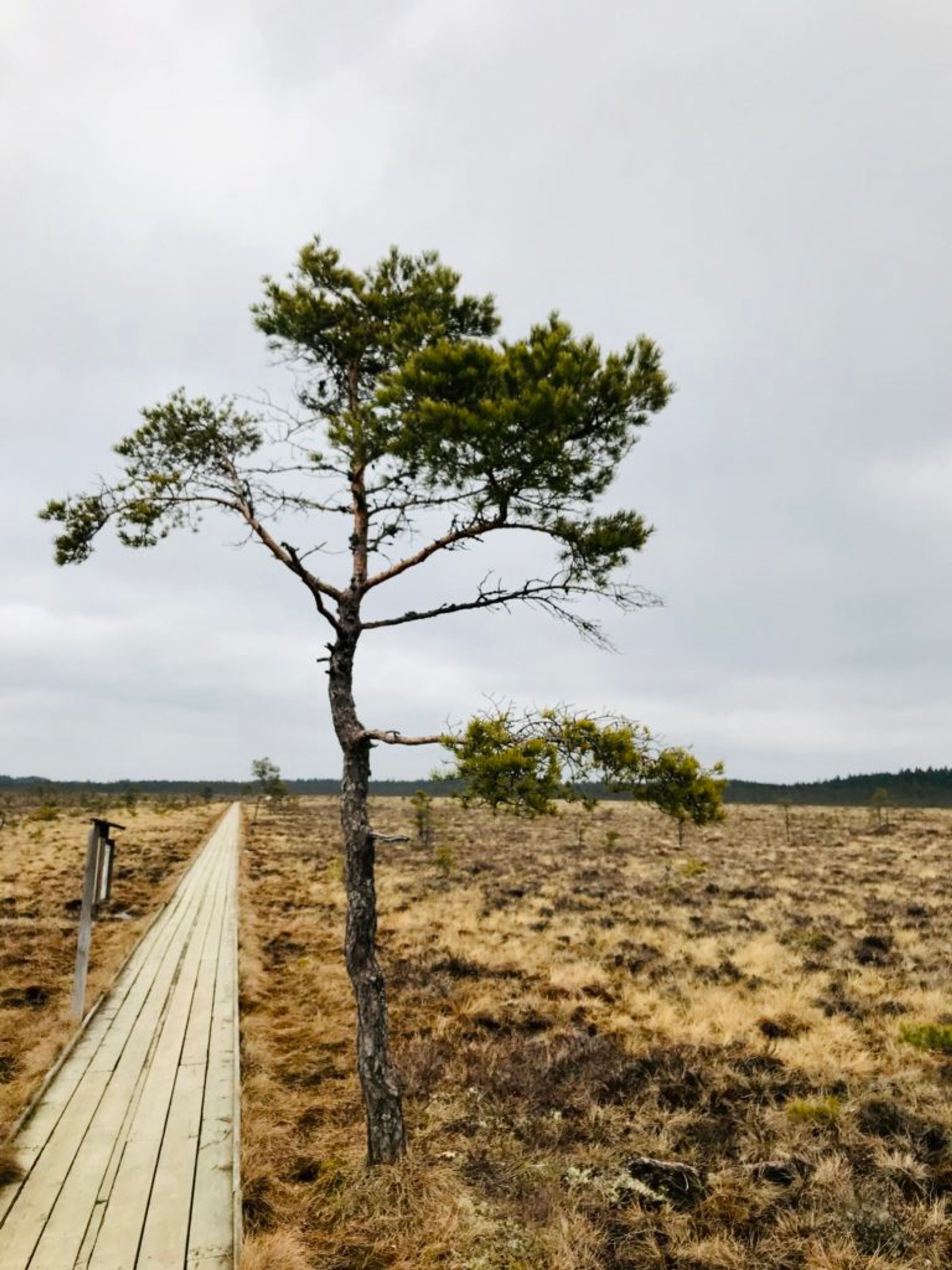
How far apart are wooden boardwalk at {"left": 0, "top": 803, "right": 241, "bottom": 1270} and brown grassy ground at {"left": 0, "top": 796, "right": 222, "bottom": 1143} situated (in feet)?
1.53

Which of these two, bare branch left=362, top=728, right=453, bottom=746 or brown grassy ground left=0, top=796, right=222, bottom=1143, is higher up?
bare branch left=362, top=728, right=453, bottom=746

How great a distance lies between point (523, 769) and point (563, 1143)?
4258mm

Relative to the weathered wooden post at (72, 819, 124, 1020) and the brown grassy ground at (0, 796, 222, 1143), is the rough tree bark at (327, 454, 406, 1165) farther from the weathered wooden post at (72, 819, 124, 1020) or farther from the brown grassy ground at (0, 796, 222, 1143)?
the weathered wooden post at (72, 819, 124, 1020)

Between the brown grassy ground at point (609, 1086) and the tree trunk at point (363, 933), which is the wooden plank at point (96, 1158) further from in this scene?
the tree trunk at point (363, 933)

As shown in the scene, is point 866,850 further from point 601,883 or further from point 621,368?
point 621,368

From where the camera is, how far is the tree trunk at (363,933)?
6.32 metres

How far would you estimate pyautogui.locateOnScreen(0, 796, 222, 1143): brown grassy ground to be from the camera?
28.3 ft

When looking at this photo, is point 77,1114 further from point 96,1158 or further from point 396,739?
point 396,739

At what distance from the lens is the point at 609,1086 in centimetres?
831

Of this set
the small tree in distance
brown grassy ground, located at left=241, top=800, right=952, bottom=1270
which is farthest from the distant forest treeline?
brown grassy ground, located at left=241, top=800, right=952, bottom=1270

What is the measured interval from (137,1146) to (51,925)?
12.2 m

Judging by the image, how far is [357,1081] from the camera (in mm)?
8320

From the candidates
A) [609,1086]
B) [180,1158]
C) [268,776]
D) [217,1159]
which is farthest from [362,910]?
[268,776]

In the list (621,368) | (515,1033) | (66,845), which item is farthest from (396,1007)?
(66,845)
